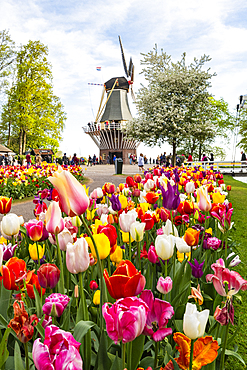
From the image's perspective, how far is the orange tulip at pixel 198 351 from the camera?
956 mm

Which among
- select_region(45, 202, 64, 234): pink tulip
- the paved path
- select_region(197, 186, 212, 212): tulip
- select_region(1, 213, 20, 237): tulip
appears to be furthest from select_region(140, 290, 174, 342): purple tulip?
the paved path

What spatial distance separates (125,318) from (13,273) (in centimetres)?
68

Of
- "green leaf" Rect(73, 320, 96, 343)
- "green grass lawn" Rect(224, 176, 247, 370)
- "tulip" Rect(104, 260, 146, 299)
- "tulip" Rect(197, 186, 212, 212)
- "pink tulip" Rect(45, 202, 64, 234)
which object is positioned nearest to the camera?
"tulip" Rect(104, 260, 146, 299)

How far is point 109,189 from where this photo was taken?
305cm

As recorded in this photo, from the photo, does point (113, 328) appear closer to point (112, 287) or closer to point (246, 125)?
point (112, 287)

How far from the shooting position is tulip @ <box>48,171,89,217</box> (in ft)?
3.47

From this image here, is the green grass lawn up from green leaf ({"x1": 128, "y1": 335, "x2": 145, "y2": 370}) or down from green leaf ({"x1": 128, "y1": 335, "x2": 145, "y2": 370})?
down

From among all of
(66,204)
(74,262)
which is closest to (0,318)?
(74,262)

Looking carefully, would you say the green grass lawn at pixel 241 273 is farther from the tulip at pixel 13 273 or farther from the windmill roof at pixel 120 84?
the windmill roof at pixel 120 84

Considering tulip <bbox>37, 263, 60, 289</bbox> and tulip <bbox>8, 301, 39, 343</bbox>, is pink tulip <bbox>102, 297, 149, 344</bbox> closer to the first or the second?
tulip <bbox>8, 301, 39, 343</bbox>

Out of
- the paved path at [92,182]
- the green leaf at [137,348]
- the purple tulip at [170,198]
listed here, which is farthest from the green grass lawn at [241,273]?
the paved path at [92,182]

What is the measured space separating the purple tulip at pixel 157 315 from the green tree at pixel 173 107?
18.1 metres

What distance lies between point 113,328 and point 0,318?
0.75 meters

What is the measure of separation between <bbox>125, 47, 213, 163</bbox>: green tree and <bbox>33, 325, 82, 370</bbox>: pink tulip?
60.1 ft
